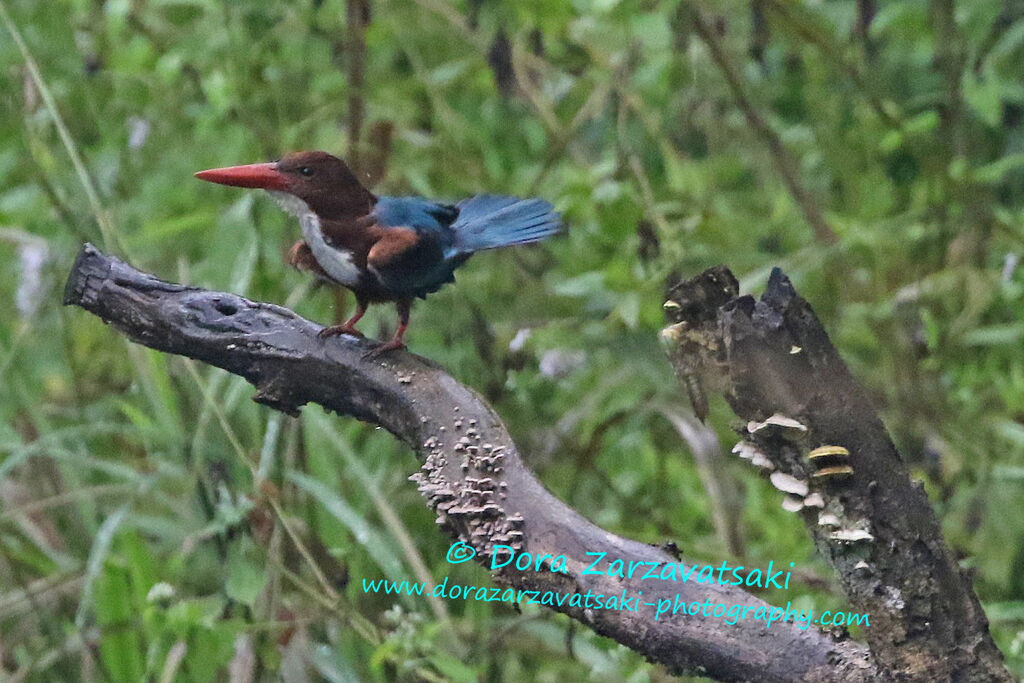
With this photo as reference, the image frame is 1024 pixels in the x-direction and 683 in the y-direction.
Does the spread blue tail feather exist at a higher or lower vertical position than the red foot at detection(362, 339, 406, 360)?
higher

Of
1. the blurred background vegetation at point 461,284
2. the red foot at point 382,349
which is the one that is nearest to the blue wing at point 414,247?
the red foot at point 382,349

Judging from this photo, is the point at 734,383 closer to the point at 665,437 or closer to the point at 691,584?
the point at 691,584

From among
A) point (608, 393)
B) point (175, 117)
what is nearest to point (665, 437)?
point (608, 393)

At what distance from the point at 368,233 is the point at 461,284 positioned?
974 mm

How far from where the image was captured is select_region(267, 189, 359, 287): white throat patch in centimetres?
152

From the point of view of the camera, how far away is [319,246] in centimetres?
154

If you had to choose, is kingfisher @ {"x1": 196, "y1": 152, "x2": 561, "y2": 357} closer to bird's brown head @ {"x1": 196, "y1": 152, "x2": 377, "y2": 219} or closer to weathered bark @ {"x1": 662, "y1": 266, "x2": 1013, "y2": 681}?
bird's brown head @ {"x1": 196, "y1": 152, "x2": 377, "y2": 219}

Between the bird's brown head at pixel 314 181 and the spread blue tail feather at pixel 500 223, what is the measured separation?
0.55ft

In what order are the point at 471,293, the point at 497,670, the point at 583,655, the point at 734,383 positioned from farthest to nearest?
the point at 471,293, the point at 497,670, the point at 583,655, the point at 734,383

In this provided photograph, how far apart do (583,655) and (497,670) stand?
0.27 meters

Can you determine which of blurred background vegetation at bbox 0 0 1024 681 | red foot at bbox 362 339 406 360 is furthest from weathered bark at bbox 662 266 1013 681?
blurred background vegetation at bbox 0 0 1024 681

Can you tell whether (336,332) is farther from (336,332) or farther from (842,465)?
(842,465)

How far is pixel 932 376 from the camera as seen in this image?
9.31 ft

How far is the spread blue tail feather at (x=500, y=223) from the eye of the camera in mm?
1600
